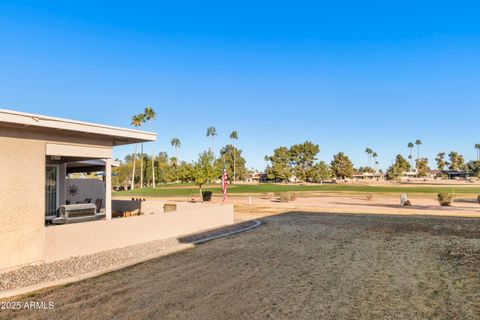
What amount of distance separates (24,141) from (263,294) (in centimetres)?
716

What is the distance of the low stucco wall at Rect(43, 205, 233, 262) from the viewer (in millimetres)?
8359

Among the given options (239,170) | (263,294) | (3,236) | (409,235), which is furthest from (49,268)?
(239,170)

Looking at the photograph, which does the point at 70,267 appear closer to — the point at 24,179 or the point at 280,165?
the point at 24,179

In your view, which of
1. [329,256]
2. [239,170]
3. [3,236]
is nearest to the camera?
[3,236]

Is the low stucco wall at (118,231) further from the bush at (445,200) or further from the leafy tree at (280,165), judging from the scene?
the leafy tree at (280,165)

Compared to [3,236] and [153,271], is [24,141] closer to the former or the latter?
[3,236]

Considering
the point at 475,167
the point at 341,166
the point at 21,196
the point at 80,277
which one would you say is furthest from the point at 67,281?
the point at 475,167

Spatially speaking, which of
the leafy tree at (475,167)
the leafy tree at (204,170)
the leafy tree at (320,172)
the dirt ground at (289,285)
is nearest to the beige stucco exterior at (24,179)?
the dirt ground at (289,285)

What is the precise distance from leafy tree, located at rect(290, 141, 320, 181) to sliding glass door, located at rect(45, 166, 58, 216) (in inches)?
4096

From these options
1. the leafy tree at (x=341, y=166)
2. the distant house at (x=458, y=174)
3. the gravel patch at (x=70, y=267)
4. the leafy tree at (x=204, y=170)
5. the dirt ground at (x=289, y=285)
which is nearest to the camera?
the dirt ground at (x=289, y=285)

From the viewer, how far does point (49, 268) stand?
7660 mm

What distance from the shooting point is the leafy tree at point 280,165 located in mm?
105562

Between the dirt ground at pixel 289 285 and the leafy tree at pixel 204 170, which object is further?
the leafy tree at pixel 204 170

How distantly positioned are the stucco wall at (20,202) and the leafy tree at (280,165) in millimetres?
98670
